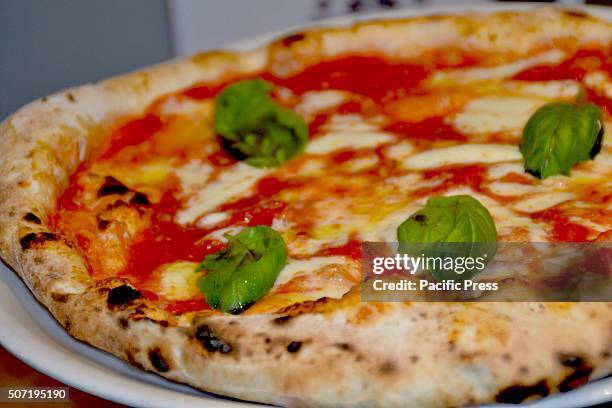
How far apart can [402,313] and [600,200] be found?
552 mm

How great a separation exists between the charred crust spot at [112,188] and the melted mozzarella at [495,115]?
0.77m

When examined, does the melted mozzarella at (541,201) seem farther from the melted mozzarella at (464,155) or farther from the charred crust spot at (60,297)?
the charred crust spot at (60,297)

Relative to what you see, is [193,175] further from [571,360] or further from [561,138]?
[571,360]

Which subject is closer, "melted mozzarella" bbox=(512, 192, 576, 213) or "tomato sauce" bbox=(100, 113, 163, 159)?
"melted mozzarella" bbox=(512, 192, 576, 213)

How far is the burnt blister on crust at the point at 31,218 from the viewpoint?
175cm

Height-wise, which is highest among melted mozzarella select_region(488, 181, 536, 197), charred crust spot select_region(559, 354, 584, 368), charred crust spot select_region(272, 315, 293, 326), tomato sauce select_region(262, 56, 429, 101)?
tomato sauce select_region(262, 56, 429, 101)

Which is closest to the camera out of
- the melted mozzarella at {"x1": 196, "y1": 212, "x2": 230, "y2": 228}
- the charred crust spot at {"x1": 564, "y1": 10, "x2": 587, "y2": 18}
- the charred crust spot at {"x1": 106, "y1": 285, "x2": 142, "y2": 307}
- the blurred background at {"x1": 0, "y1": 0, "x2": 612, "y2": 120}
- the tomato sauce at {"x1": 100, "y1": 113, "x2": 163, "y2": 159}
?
the charred crust spot at {"x1": 106, "y1": 285, "x2": 142, "y2": 307}

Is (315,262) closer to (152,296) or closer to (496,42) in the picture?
(152,296)

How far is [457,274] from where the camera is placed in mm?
1509

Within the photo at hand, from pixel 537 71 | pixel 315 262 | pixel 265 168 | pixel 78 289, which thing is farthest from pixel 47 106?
pixel 537 71

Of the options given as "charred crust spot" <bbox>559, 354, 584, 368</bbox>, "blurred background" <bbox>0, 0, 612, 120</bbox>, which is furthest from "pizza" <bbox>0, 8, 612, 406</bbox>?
"blurred background" <bbox>0, 0, 612, 120</bbox>

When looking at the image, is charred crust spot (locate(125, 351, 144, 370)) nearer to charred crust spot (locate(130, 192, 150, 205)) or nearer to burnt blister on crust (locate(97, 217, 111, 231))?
burnt blister on crust (locate(97, 217, 111, 231))

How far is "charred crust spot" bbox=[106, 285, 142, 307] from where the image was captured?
152cm

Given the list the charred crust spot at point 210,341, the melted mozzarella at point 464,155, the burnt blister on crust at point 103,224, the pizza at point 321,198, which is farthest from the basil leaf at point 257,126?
the charred crust spot at point 210,341
